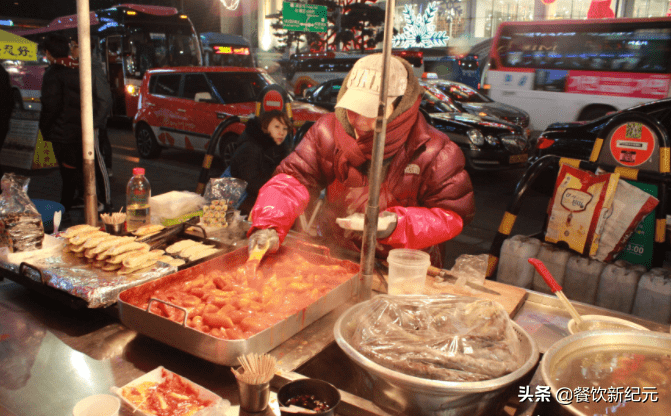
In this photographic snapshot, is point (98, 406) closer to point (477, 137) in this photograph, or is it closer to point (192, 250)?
point (192, 250)

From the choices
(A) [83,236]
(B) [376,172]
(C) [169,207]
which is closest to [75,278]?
(A) [83,236]

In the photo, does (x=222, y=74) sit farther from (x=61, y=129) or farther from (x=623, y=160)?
(x=623, y=160)

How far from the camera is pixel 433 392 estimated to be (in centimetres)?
125

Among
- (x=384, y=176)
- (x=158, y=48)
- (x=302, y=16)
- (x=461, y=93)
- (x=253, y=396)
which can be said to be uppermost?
(x=302, y=16)

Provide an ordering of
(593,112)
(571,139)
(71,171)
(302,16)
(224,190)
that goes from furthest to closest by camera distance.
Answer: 1. (302,16)
2. (593,112)
3. (571,139)
4. (71,171)
5. (224,190)

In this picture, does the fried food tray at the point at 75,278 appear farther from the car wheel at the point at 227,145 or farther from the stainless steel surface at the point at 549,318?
the car wheel at the point at 227,145

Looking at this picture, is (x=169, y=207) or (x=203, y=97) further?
(x=203, y=97)

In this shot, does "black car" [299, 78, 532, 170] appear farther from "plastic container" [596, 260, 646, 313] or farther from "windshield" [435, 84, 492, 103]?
"plastic container" [596, 260, 646, 313]

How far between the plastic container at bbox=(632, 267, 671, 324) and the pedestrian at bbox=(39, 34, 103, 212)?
609 cm

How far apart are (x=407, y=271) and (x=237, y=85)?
9468mm

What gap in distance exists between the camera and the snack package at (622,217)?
3.37 meters

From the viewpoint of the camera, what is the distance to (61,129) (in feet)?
19.9


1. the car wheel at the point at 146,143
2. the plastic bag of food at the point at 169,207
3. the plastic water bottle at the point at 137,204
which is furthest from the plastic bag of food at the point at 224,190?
the car wheel at the point at 146,143

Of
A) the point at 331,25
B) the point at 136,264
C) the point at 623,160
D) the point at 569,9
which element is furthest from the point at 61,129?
the point at 569,9
